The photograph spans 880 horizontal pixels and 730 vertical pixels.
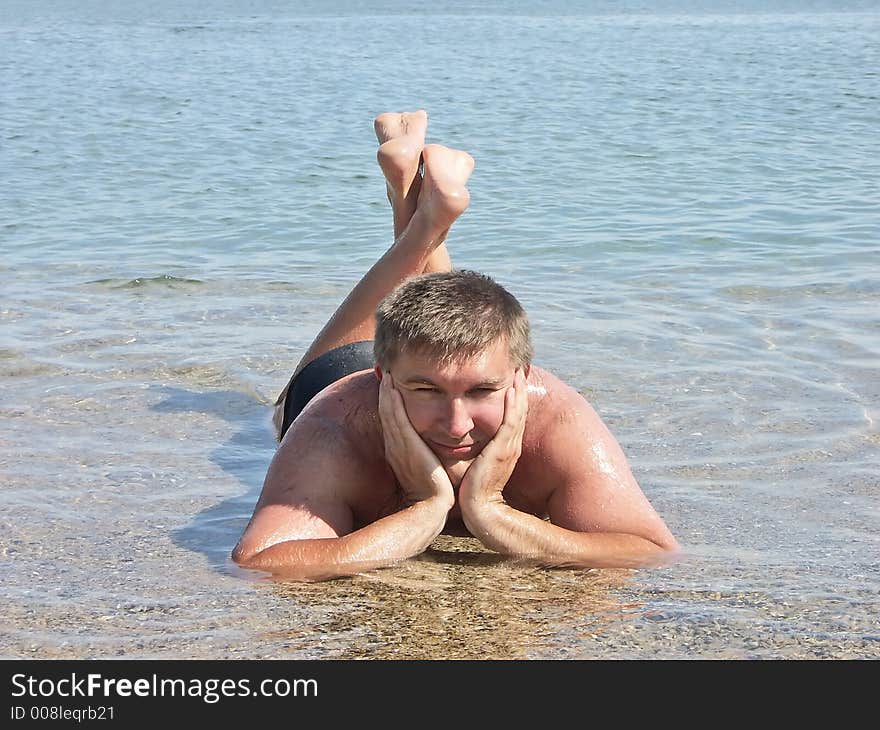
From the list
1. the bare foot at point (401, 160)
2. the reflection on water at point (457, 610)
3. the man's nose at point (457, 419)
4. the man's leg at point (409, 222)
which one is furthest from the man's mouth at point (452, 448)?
the bare foot at point (401, 160)

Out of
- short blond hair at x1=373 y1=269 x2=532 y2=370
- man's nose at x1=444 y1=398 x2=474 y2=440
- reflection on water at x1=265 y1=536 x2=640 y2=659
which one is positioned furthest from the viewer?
man's nose at x1=444 y1=398 x2=474 y2=440

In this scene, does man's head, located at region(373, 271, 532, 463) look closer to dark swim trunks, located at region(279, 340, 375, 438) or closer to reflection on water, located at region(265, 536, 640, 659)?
reflection on water, located at region(265, 536, 640, 659)

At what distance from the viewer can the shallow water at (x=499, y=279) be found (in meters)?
4.20

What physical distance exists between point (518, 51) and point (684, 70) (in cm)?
521

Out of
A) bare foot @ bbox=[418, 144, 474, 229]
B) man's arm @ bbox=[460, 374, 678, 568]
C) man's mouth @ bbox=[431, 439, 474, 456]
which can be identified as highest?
bare foot @ bbox=[418, 144, 474, 229]

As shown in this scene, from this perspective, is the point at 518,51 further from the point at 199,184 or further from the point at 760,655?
the point at 760,655

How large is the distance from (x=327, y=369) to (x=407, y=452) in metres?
1.36

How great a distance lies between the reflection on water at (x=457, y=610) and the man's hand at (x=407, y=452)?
32 cm

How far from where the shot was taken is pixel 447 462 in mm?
4531

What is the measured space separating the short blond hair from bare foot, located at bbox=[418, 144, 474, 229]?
4.31 ft

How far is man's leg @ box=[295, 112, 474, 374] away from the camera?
19.1ft

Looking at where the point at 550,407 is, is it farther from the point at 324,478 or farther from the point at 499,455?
the point at 324,478

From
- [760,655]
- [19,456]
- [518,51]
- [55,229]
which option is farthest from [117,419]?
[518,51]

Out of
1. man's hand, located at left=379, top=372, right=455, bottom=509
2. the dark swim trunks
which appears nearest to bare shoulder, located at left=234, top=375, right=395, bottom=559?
man's hand, located at left=379, top=372, right=455, bottom=509
